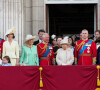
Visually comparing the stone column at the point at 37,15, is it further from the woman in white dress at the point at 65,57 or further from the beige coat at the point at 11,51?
the woman in white dress at the point at 65,57

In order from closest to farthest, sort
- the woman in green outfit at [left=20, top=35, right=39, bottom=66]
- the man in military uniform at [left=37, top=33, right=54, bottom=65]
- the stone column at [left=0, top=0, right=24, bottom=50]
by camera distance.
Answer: the woman in green outfit at [left=20, top=35, right=39, bottom=66] → the man in military uniform at [left=37, top=33, right=54, bottom=65] → the stone column at [left=0, top=0, right=24, bottom=50]

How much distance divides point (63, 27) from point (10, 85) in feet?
44.9

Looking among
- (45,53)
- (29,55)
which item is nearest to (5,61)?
(29,55)

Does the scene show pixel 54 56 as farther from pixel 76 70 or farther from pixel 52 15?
pixel 52 15

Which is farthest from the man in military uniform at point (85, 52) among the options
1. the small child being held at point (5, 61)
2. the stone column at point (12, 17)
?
the stone column at point (12, 17)

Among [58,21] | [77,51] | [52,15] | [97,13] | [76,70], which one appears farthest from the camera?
[58,21]

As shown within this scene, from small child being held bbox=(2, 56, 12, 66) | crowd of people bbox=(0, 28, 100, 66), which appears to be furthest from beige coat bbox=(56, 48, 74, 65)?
small child being held bbox=(2, 56, 12, 66)

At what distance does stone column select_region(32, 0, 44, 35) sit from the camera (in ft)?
49.1

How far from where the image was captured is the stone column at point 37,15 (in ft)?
49.1

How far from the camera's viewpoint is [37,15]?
1501cm

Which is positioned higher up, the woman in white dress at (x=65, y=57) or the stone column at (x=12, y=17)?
the stone column at (x=12, y=17)

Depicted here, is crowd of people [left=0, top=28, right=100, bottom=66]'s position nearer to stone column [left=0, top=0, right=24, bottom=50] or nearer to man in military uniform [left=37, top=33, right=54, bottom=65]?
man in military uniform [left=37, top=33, right=54, bottom=65]

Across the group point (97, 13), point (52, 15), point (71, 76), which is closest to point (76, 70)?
point (71, 76)

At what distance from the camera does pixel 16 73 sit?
1041 centimetres
